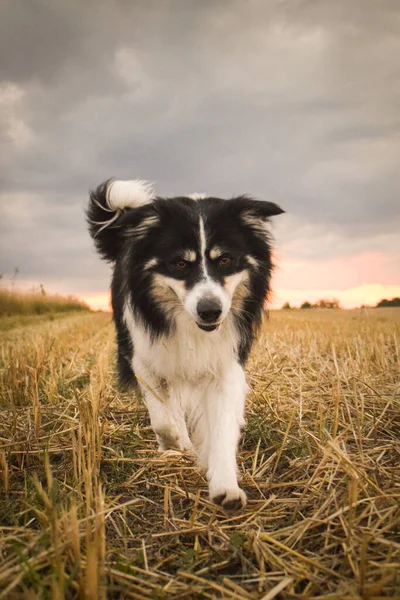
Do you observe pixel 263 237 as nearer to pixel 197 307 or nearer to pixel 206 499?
pixel 197 307

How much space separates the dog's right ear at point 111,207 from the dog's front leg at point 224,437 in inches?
65.4

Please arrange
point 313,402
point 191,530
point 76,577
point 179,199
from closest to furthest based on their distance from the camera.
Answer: point 76,577 → point 191,530 → point 179,199 → point 313,402

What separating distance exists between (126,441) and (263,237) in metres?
1.82

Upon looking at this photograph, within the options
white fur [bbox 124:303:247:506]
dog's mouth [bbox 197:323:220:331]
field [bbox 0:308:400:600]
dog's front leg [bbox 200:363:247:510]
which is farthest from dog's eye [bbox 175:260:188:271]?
field [bbox 0:308:400:600]

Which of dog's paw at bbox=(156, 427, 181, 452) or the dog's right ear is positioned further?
the dog's right ear

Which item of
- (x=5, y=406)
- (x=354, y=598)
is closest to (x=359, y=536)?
(x=354, y=598)

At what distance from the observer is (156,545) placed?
1957mm

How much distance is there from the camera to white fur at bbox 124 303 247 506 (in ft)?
9.86

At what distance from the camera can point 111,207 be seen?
4.10 metres

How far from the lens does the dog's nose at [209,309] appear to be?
2.76 meters

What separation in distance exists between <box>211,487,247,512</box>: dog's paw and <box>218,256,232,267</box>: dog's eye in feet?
4.81

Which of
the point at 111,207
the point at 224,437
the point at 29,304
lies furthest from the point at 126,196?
the point at 29,304

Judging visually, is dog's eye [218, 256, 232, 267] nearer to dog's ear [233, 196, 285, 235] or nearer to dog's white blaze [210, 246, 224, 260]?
dog's white blaze [210, 246, 224, 260]

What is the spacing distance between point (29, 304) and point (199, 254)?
673 inches
